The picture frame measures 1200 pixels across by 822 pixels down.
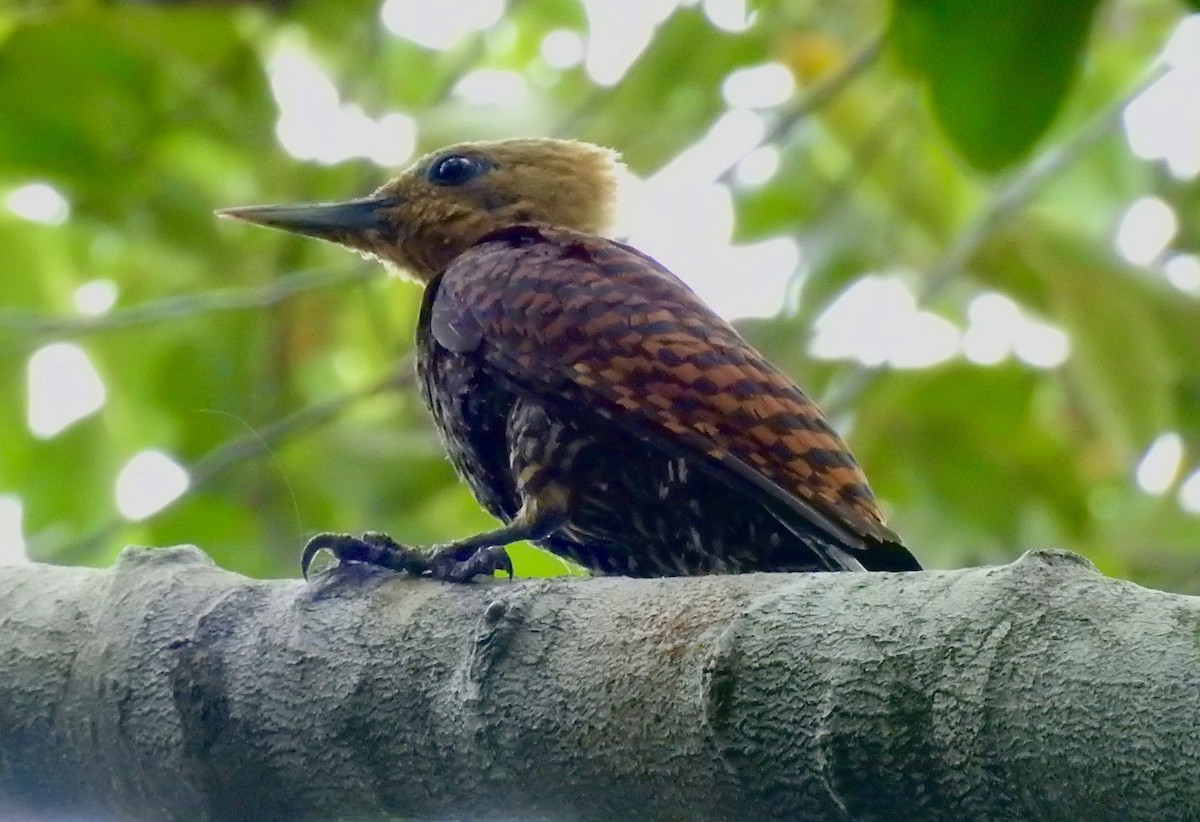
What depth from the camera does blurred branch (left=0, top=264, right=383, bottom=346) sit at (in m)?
3.40

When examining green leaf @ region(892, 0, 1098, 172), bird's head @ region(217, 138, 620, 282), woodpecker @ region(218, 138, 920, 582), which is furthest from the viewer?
bird's head @ region(217, 138, 620, 282)

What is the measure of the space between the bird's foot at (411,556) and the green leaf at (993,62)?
77 centimetres

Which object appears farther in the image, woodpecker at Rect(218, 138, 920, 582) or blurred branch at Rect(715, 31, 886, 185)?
blurred branch at Rect(715, 31, 886, 185)

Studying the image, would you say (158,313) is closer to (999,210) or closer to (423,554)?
(423,554)

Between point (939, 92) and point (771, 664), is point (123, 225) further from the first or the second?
point (771, 664)

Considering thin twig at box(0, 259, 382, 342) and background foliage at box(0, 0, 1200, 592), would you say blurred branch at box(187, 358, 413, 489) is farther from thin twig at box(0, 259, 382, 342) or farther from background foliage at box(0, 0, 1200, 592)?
thin twig at box(0, 259, 382, 342)

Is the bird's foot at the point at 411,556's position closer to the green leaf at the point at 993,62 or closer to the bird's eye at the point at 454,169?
the green leaf at the point at 993,62

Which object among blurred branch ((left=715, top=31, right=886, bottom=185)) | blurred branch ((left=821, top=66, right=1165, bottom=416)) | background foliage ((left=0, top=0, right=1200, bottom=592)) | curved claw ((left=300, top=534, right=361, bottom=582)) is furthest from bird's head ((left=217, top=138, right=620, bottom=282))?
curved claw ((left=300, top=534, right=361, bottom=582))

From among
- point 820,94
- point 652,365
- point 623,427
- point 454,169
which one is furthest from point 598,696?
point 820,94

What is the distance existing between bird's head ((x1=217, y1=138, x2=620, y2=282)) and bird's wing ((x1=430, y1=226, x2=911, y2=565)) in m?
0.45

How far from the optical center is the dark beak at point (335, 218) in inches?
126

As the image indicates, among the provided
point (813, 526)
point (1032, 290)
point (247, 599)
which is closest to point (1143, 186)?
point (1032, 290)

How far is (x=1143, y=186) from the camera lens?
14.4ft

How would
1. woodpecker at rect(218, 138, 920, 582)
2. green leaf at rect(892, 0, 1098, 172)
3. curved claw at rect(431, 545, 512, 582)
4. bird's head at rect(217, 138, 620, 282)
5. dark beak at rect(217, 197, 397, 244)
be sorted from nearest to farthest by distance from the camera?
green leaf at rect(892, 0, 1098, 172), curved claw at rect(431, 545, 512, 582), woodpecker at rect(218, 138, 920, 582), dark beak at rect(217, 197, 397, 244), bird's head at rect(217, 138, 620, 282)
